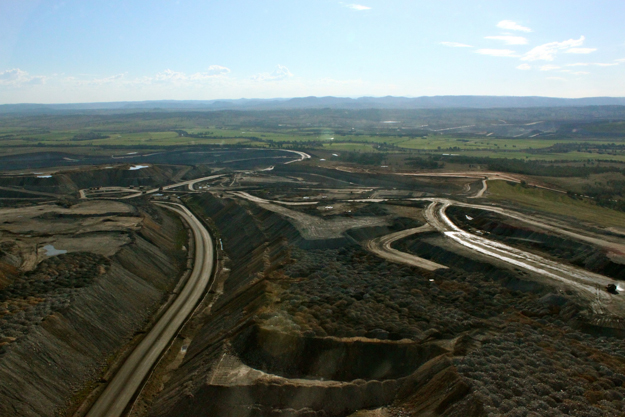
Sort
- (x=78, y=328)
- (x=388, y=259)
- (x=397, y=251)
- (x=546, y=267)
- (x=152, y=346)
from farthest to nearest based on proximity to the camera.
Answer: (x=397, y=251) → (x=388, y=259) → (x=546, y=267) → (x=152, y=346) → (x=78, y=328)

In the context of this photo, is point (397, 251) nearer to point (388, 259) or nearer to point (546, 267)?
point (388, 259)

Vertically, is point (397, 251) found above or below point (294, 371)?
above

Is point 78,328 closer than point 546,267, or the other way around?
point 78,328

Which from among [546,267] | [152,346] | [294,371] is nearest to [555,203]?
[546,267]

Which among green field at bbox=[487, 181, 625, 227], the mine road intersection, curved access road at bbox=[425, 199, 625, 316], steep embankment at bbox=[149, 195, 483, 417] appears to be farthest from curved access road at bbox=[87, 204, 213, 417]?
green field at bbox=[487, 181, 625, 227]

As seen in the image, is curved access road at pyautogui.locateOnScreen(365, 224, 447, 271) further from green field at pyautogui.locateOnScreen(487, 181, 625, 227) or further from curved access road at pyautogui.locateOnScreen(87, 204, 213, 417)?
green field at pyautogui.locateOnScreen(487, 181, 625, 227)

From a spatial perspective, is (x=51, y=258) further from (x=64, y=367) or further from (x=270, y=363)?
(x=270, y=363)

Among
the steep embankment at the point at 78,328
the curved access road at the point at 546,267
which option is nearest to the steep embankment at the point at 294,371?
the steep embankment at the point at 78,328
